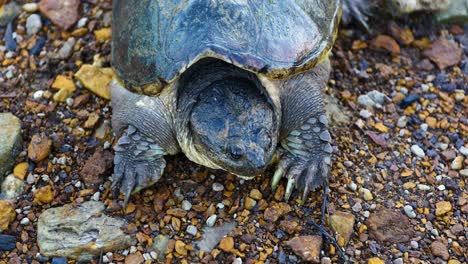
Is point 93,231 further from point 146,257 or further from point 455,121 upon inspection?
point 455,121

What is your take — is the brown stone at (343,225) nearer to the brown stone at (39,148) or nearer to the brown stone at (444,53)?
the brown stone at (444,53)

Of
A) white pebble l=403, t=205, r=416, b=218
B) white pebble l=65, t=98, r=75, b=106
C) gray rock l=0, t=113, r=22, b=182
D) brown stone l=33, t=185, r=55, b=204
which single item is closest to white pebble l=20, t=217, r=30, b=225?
brown stone l=33, t=185, r=55, b=204

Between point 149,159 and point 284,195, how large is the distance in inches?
28.6

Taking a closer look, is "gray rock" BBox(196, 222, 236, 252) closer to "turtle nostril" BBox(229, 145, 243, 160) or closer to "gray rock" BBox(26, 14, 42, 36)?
"turtle nostril" BBox(229, 145, 243, 160)

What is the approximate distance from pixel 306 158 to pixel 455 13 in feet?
5.36

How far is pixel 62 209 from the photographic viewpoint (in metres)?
3.25

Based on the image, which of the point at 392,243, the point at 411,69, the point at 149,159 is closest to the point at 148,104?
the point at 149,159

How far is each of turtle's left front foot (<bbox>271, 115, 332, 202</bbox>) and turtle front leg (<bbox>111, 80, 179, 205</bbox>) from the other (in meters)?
0.59

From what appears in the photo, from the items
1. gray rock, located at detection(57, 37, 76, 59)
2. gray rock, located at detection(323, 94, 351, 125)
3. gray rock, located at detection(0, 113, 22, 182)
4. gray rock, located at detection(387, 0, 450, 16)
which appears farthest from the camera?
gray rock, located at detection(387, 0, 450, 16)

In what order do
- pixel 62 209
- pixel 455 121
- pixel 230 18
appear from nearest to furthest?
pixel 230 18, pixel 62 209, pixel 455 121

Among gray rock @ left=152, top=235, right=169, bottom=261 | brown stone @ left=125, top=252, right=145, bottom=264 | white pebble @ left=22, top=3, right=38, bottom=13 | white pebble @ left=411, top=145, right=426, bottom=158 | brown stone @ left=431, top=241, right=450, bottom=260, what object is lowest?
brown stone @ left=125, top=252, right=145, bottom=264

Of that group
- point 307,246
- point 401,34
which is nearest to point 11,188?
point 307,246

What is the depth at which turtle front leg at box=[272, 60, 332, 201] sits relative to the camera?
3318 mm

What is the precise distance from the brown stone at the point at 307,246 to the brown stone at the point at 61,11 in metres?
2.08
